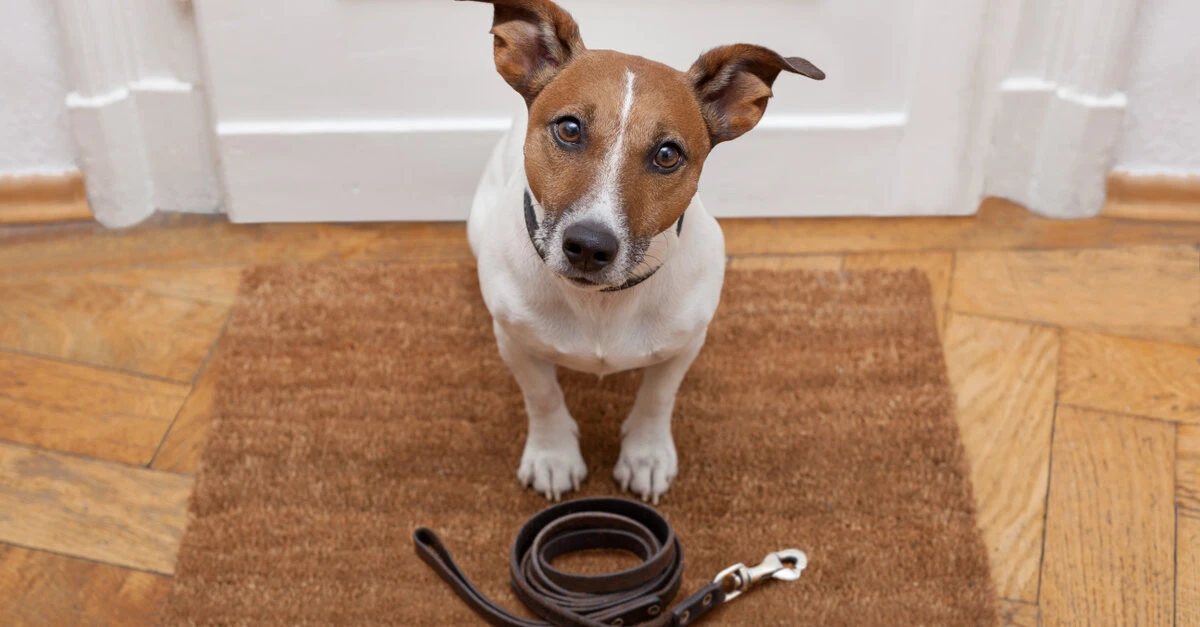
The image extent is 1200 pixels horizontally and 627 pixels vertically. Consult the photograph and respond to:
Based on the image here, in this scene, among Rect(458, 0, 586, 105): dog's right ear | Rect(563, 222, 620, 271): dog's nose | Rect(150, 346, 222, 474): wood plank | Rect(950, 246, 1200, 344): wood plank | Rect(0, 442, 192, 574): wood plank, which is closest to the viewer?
Rect(563, 222, 620, 271): dog's nose

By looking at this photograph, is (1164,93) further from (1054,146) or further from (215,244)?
(215,244)

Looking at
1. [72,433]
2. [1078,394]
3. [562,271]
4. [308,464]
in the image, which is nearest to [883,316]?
[1078,394]

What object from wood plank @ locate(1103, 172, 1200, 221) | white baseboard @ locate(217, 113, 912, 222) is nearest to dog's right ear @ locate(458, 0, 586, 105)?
white baseboard @ locate(217, 113, 912, 222)

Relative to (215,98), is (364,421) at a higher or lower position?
lower

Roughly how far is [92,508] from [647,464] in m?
0.93

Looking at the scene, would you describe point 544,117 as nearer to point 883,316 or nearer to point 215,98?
point 883,316

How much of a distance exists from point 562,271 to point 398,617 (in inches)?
24.3

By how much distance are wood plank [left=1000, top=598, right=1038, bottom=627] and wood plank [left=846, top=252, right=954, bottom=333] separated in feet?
2.58

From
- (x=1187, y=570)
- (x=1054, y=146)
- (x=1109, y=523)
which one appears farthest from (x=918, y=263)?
(x=1187, y=570)

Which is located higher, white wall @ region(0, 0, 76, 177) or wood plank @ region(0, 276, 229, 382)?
white wall @ region(0, 0, 76, 177)

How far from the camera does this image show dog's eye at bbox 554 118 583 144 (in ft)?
4.60

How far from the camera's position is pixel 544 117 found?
1439mm

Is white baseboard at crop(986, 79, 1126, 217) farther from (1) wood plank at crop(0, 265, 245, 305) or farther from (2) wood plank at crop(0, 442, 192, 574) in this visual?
(2) wood plank at crop(0, 442, 192, 574)

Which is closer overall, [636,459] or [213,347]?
[636,459]
